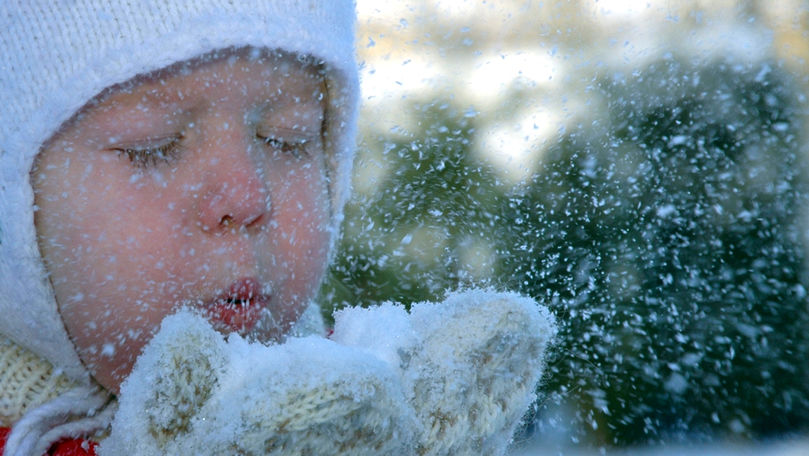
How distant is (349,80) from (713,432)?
1908 millimetres

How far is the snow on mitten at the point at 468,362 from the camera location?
2.49 ft

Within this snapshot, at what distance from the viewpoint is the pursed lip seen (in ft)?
3.01

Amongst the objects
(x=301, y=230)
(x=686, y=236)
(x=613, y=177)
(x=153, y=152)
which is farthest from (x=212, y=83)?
(x=686, y=236)

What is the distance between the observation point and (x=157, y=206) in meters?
0.89

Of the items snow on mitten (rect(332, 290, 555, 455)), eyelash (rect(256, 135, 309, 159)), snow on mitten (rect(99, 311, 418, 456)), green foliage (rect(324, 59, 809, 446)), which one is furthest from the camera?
green foliage (rect(324, 59, 809, 446))

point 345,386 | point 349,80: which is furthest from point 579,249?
point 345,386

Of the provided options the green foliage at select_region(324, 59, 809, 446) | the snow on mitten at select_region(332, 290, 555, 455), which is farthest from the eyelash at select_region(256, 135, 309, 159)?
the green foliage at select_region(324, 59, 809, 446)

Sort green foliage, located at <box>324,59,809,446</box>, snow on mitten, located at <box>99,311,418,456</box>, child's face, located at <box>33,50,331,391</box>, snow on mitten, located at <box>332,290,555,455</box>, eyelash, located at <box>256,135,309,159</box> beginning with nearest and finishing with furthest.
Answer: snow on mitten, located at <box>99,311,418,456</box> < snow on mitten, located at <box>332,290,555,455</box> < child's face, located at <box>33,50,331,391</box> < eyelash, located at <box>256,135,309,159</box> < green foliage, located at <box>324,59,809,446</box>

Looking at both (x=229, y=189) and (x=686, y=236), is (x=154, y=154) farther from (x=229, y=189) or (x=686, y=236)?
(x=686, y=236)

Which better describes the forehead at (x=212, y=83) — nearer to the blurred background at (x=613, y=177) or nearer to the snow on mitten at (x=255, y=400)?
the snow on mitten at (x=255, y=400)

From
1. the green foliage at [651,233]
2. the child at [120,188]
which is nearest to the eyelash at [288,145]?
the child at [120,188]

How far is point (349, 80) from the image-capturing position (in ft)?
3.77

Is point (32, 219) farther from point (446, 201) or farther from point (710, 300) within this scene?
point (710, 300)

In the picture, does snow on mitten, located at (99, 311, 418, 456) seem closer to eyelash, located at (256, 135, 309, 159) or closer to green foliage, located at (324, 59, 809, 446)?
eyelash, located at (256, 135, 309, 159)
